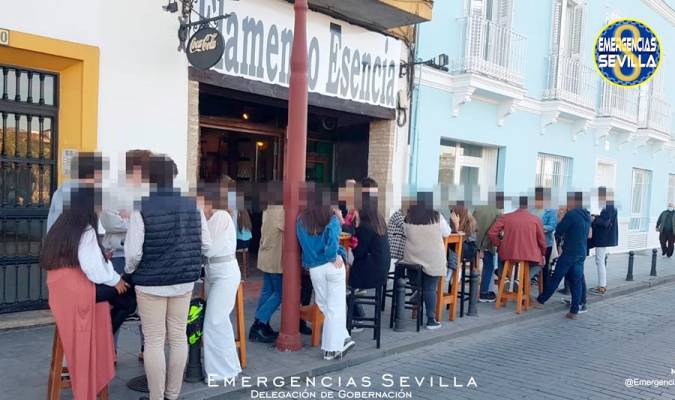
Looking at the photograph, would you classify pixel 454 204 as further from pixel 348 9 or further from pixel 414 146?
pixel 348 9

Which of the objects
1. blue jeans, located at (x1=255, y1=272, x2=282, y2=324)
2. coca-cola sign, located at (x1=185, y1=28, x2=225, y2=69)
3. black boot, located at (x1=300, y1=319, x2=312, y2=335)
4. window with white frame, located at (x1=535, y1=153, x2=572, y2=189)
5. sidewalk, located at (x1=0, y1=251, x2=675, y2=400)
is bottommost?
sidewalk, located at (x1=0, y1=251, x2=675, y2=400)

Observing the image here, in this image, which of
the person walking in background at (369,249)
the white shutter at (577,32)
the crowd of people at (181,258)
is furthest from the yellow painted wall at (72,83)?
the white shutter at (577,32)

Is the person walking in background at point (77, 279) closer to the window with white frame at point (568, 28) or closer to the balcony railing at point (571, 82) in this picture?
the balcony railing at point (571, 82)

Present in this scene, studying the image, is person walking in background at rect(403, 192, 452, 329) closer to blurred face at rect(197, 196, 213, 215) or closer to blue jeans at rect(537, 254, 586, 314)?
blue jeans at rect(537, 254, 586, 314)

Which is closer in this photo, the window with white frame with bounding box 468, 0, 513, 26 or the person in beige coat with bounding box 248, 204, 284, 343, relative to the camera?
the person in beige coat with bounding box 248, 204, 284, 343

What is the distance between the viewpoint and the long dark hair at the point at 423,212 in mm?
7008

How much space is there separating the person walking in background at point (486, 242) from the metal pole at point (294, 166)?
13.8 ft

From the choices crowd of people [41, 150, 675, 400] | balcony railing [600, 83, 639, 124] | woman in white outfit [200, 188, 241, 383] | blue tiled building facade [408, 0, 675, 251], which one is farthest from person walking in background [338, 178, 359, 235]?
balcony railing [600, 83, 639, 124]

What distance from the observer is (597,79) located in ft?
52.1

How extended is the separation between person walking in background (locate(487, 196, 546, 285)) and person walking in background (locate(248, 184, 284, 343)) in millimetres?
3927

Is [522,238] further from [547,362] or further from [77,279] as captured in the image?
[77,279]

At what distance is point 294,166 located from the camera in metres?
5.87

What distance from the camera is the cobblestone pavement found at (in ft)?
17.9

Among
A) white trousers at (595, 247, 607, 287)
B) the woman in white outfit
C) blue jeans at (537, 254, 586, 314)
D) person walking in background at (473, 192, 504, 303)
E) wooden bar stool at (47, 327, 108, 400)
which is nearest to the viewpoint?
wooden bar stool at (47, 327, 108, 400)
